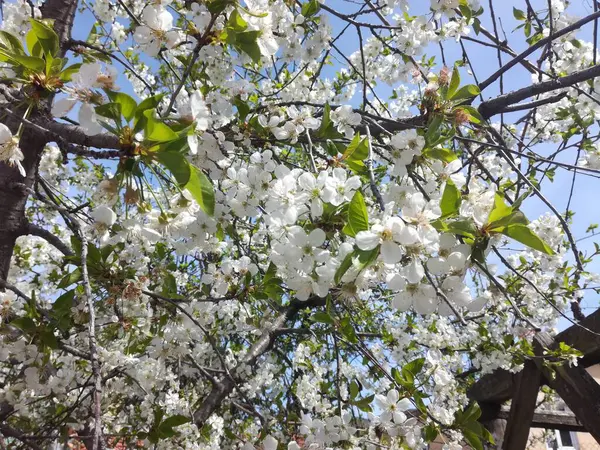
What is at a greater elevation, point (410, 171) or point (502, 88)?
point (502, 88)

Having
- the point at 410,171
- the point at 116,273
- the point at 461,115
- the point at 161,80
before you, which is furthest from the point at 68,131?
the point at 161,80

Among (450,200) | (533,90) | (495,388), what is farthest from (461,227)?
(495,388)

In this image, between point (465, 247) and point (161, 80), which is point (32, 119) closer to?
point (465, 247)

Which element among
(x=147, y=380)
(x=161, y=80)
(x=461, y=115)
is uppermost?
(x=161, y=80)

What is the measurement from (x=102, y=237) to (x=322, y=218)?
2.61 ft

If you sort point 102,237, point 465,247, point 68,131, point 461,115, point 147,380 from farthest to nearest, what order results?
point 147,380, point 102,237, point 461,115, point 68,131, point 465,247

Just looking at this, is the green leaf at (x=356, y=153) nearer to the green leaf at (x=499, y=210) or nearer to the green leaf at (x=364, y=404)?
the green leaf at (x=499, y=210)

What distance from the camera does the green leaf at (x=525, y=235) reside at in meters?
0.83

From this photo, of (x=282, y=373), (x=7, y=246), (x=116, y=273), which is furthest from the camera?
(x=282, y=373)

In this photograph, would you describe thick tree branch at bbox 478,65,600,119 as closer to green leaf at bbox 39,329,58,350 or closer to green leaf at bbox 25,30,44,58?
green leaf at bbox 25,30,44,58

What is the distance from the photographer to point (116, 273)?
154 centimetres

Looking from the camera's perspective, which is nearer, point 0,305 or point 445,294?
point 445,294

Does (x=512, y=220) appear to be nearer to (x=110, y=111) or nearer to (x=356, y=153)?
(x=356, y=153)

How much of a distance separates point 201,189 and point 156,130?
136 millimetres
